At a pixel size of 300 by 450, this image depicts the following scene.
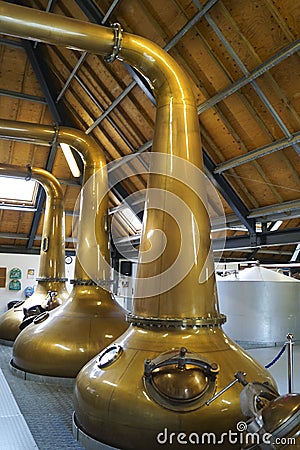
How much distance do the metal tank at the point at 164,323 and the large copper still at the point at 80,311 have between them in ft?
3.98

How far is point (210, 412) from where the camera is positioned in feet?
7.86

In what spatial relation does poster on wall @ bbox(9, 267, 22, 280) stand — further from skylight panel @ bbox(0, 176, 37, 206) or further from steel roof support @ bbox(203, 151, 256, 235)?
steel roof support @ bbox(203, 151, 256, 235)

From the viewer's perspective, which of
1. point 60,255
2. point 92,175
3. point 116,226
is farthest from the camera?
point 116,226

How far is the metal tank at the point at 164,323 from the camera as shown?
2416 mm

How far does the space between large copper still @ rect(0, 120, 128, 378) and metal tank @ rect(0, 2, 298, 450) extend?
1.21m

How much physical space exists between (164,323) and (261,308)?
631 cm

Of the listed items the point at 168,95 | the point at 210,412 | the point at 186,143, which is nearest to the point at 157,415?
the point at 210,412

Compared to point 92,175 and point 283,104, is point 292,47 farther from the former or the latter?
point 92,175

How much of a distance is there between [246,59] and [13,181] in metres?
7.67

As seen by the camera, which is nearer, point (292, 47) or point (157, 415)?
point (157, 415)

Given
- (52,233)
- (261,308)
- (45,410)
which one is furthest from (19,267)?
(45,410)

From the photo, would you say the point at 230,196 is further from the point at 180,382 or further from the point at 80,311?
the point at 180,382

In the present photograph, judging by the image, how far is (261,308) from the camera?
8594 mm

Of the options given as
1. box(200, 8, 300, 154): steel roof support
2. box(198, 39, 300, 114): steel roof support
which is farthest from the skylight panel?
box(200, 8, 300, 154): steel roof support
